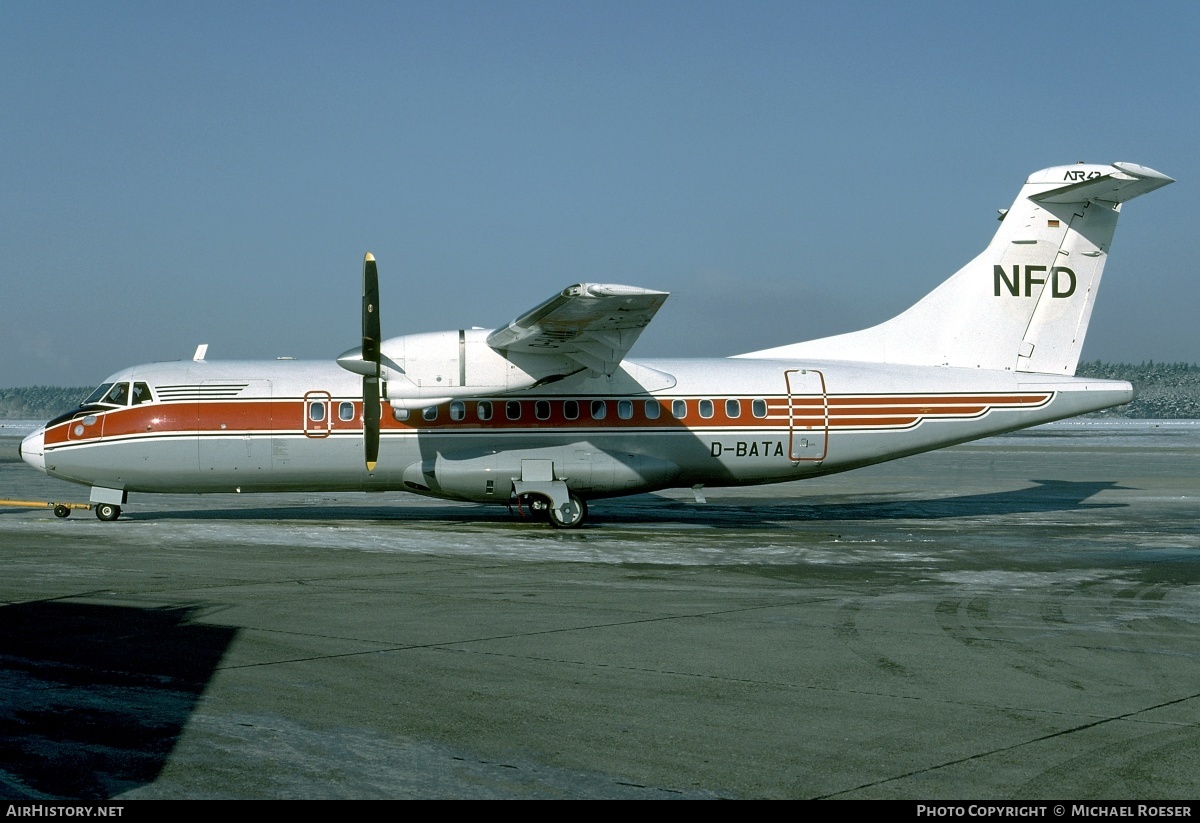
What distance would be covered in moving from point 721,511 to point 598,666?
1589 cm

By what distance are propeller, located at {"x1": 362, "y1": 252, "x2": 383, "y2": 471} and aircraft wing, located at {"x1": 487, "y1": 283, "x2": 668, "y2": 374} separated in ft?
6.30

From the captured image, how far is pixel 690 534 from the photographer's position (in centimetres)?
1830

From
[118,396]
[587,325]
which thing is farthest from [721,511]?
[118,396]

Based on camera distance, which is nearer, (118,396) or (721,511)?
(118,396)

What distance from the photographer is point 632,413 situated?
19953mm

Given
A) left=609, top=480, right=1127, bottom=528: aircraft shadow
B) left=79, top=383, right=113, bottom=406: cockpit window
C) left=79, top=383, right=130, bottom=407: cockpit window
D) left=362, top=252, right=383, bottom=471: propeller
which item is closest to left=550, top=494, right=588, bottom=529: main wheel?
left=609, top=480, right=1127, bottom=528: aircraft shadow

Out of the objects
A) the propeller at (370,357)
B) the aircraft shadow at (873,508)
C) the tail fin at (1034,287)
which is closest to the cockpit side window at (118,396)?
the propeller at (370,357)

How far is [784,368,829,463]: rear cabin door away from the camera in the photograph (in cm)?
2002

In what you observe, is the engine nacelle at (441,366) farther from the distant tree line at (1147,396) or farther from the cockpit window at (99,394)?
the distant tree line at (1147,396)

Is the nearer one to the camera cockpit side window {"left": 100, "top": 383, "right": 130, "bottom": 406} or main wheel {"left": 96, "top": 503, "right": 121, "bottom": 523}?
cockpit side window {"left": 100, "top": 383, "right": 130, "bottom": 406}

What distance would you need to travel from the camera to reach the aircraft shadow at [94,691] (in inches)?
212

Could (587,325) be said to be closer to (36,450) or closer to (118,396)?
(118,396)

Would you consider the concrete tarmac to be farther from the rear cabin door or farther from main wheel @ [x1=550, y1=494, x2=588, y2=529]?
the rear cabin door

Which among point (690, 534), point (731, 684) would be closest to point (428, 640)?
point (731, 684)
